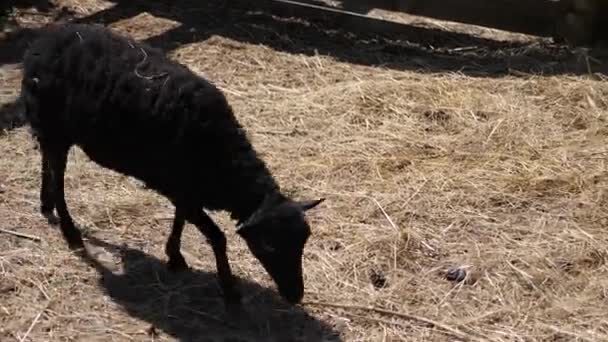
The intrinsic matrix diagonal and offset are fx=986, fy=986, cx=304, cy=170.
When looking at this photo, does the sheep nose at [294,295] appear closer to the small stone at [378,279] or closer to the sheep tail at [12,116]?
the small stone at [378,279]

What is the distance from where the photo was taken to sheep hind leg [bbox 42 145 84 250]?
601 centimetres

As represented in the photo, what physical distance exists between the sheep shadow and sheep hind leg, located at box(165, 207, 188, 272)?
46 millimetres

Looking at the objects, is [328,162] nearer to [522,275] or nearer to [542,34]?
[522,275]

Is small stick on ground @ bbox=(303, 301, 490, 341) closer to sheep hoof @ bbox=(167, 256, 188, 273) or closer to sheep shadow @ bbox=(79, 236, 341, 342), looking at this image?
sheep shadow @ bbox=(79, 236, 341, 342)

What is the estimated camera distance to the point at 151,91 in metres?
5.39

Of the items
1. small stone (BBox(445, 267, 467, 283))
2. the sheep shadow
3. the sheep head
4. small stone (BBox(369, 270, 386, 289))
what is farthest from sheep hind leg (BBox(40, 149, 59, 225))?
small stone (BBox(445, 267, 467, 283))

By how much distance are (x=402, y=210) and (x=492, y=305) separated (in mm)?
1215

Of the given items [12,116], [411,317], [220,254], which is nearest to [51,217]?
[220,254]

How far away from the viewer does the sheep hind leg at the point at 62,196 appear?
237 inches

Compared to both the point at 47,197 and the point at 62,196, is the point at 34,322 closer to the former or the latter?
the point at 62,196

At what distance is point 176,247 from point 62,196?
812 mm

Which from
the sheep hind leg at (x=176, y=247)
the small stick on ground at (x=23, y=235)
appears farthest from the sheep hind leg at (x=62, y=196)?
the sheep hind leg at (x=176, y=247)

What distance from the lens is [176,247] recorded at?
19.2 ft

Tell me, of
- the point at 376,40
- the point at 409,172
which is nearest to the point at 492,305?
the point at 409,172
